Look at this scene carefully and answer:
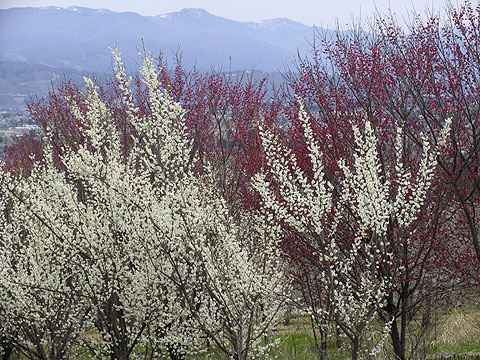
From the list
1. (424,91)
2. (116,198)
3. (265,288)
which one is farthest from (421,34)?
(116,198)

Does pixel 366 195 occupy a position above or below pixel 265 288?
above

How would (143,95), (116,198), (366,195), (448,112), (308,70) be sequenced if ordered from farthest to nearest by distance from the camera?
(143,95), (308,70), (448,112), (116,198), (366,195)

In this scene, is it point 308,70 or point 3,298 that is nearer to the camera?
point 3,298

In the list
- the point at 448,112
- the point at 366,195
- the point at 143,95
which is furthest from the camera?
the point at 143,95

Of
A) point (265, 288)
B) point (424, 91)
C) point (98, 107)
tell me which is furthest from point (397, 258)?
point (98, 107)

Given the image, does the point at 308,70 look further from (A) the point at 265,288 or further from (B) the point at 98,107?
(A) the point at 265,288

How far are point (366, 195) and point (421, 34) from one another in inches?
185

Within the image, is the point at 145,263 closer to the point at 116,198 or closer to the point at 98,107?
the point at 116,198

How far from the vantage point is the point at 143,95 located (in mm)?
15383

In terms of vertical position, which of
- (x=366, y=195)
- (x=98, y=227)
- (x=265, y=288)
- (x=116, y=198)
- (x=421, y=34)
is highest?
(x=421, y=34)

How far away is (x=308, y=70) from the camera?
402 inches

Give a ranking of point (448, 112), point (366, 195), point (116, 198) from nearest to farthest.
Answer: point (366, 195) < point (116, 198) < point (448, 112)

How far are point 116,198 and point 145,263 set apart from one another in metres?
1.13

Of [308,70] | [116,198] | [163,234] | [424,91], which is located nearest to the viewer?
[163,234]
